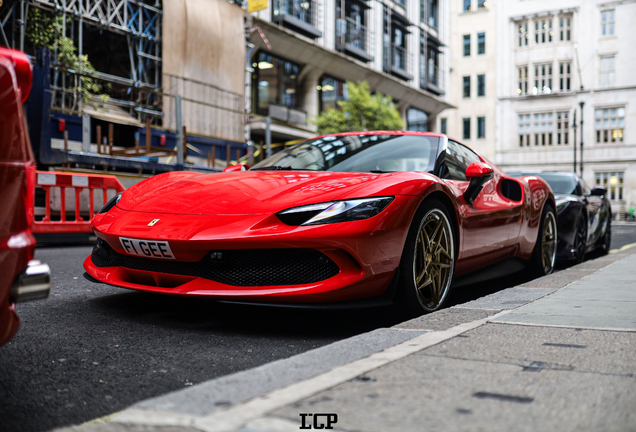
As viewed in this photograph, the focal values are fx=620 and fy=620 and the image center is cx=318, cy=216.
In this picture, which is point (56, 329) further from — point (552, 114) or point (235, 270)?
point (552, 114)

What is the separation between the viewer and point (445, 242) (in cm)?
371

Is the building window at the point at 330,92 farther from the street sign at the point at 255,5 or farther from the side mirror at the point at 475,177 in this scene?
the side mirror at the point at 475,177

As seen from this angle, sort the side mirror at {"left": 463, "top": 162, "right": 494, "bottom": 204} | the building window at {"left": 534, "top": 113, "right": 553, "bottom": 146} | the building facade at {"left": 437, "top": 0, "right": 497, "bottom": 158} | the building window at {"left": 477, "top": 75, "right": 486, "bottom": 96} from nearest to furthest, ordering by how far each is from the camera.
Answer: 1. the side mirror at {"left": 463, "top": 162, "right": 494, "bottom": 204}
2. the building window at {"left": 534, "top": 113, "right": 553, "bottom": 146}
3. the building facade at {"left": 437, "top": 0, "right": 497, "bottom": 158}
4. the building window at {"left": 477, "top": 75, "right": 486, "bottom": 96}

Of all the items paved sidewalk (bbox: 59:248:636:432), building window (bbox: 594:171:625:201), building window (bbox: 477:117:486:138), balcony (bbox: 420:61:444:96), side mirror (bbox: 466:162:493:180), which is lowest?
paved sidewalk (bbox: 59:248:636:432)

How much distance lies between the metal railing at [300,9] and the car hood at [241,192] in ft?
69.4

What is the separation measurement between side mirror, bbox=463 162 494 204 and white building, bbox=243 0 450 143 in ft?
57.9

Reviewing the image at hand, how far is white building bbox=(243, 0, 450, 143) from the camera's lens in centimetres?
2389

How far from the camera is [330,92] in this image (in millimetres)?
28062

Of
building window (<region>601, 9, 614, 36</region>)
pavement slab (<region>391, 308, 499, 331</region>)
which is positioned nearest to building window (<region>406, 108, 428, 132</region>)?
building window (<region>601, 9, 614, 36</region>)

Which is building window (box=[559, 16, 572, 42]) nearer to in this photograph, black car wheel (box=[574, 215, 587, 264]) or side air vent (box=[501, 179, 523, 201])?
black car wheel (box=[574, 215, 587, 264])

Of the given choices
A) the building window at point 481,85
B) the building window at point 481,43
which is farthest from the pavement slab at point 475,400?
the building window at point 481,43

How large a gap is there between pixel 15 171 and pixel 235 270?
1.34 m

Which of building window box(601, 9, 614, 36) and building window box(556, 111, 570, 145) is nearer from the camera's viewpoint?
building window box(601, 9, 614, 36)

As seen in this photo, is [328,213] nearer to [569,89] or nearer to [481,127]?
[569,89]
